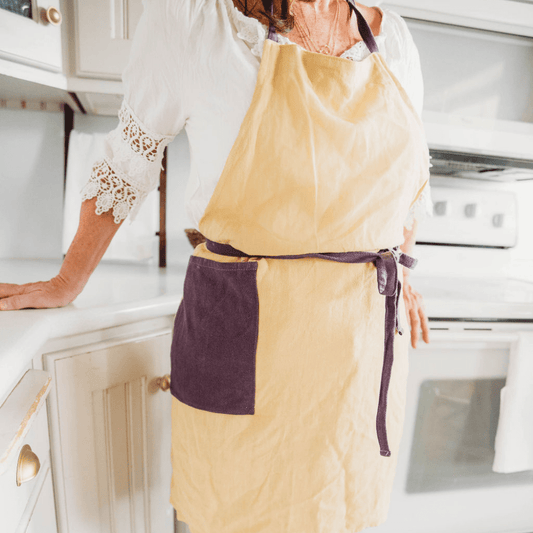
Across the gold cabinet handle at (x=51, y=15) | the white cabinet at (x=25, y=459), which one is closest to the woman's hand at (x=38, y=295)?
the white cabinet at (x=25, y=459)

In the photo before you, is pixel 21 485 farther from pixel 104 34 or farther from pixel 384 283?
pixel 104 34

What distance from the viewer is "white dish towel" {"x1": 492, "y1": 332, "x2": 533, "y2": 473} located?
2.97 ft

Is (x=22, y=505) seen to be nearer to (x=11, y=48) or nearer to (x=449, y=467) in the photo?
(x=11, y=48)

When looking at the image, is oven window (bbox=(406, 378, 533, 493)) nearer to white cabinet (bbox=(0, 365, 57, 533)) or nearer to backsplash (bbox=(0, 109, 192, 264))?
white cabinet (bbox=(0, 365, 57, 533))

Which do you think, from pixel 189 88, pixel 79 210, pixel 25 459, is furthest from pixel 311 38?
pixel 79 210

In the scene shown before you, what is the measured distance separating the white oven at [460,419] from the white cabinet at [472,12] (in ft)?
2.30

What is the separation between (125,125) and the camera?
0.55 metres

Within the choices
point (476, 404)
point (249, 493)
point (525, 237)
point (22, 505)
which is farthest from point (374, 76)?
point (525, 237)

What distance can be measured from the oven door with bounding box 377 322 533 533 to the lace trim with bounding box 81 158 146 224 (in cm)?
70

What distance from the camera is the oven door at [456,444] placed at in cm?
90

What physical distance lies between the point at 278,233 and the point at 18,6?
0.75 metres

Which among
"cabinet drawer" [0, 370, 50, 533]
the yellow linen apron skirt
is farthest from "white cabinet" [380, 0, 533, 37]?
"cabinet drawer" [0, 370, 50, 533]

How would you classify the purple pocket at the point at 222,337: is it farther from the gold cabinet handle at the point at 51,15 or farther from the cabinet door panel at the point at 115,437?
the gold cabinet handle at the point at 51,15

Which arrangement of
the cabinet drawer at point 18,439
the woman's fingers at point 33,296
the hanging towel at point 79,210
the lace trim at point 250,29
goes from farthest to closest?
the hanging towel at point 79,210
the woman's fingers at point 33,296
the lace trim at point 250,29
the cabinet drawer at point 18,439
